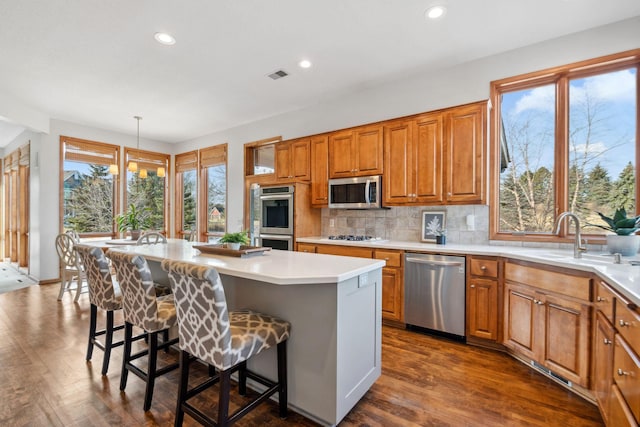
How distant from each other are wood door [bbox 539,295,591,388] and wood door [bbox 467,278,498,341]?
1.50 ft

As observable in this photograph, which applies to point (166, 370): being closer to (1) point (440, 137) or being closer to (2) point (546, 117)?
(1) point (440, 137)

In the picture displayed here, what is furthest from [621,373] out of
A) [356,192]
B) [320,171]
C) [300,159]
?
[300,159]

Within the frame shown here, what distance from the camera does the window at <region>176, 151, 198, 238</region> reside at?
21.8ft

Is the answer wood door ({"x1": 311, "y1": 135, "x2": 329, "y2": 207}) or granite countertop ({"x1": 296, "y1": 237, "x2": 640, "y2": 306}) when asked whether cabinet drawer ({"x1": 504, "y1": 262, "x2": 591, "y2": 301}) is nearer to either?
granite countertop ({"x1": 296, "y1": 237, "x2": 640, "y2": 306})

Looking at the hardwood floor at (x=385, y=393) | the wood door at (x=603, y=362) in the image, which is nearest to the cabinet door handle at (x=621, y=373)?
the wood door at (x=603, y=362)

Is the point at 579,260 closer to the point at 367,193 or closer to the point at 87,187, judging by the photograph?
the point at 367,193

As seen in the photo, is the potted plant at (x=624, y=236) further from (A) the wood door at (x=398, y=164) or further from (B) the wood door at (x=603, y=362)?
(A) the wood door at (x=398, y=164)

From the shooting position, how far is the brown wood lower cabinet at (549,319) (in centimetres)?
203

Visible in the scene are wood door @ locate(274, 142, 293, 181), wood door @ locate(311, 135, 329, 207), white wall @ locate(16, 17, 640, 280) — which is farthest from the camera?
wood door @ locate(274, 142, 293, 181)

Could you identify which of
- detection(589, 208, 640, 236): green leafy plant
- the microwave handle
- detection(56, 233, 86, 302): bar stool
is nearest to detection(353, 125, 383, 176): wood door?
the microwave handle

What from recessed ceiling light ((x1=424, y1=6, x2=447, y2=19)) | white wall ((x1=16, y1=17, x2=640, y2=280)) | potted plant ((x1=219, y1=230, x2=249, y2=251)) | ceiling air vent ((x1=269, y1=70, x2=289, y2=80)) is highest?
ceiling air vent ((x1=269, y1=70, x2=289, y2=80))

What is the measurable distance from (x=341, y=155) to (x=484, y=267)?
216 centimetres

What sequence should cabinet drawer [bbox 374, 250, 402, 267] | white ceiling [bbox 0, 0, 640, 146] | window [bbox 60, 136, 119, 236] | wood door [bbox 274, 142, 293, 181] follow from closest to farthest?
white ceiling [bbox 0, 0, 640, 146], cabinet drawer [bbox 374, 250, 402, 267], wood door [bbox 274, 142, 293, 181], window [bbox 60, 136, 119, 236]

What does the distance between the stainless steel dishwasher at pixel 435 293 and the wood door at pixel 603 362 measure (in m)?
1.07
